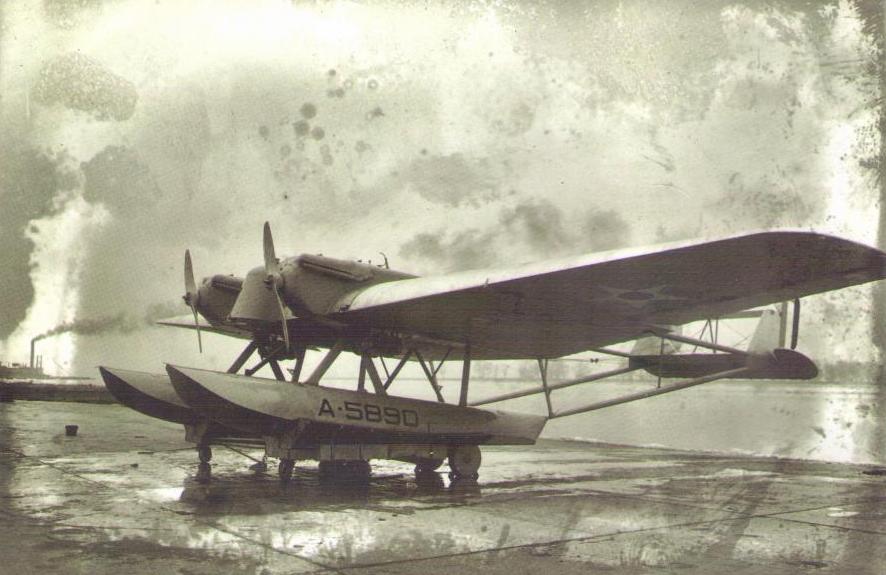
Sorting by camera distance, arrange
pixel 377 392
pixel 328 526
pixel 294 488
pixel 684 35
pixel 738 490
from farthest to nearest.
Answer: pixel 684 35, pixel 377 392, pixel 738 490, pixel 294 488, pixel 328 526

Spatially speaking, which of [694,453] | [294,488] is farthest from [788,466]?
[294,488]

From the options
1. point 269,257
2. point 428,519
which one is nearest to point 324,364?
point 269,257

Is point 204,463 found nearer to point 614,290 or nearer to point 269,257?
point 269,257

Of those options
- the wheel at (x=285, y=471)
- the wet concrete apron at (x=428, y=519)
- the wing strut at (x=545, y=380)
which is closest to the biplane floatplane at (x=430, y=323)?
the wheel at (x=285, y=471)

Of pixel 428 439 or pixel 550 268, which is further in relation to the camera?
pixel 428 439

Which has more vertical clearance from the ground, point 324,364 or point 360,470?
point 324,364

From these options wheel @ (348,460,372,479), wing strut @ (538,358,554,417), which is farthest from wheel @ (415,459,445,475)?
wing strut @ (538,358,554,417)

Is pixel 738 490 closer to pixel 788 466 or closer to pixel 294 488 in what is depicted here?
pixel 788 466
